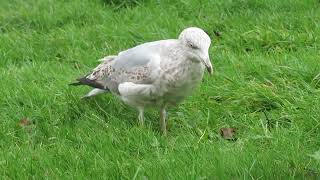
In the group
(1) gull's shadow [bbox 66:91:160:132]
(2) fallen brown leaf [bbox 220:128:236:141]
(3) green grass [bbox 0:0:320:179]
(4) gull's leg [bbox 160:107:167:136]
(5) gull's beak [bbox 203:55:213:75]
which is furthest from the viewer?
(1) gull's shadow [bbox 66:91:160:132]

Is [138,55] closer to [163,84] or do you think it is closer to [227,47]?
[163,84]

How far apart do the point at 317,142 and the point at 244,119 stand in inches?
27.4

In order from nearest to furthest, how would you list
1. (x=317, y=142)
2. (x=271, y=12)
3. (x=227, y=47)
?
1. (x=317, y=142)
2. (x=227, y=47)
3. (x=271, y=12)

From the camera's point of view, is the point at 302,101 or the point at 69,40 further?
the point at 69,40

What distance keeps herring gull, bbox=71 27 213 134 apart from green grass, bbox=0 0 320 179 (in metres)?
0.19

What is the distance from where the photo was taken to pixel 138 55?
4.47 meters

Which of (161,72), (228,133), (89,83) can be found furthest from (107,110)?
(228,133)

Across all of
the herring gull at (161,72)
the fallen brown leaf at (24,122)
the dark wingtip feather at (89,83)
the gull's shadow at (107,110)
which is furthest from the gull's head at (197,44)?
the fallen brown leaf at (24,122)

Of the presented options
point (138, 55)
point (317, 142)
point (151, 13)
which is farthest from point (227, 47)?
point (317, 142)

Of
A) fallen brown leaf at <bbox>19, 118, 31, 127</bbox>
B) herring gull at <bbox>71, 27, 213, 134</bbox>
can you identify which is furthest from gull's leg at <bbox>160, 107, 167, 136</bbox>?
fallen brown leaf at <bbox>19, 118, 31, 127</bbox>

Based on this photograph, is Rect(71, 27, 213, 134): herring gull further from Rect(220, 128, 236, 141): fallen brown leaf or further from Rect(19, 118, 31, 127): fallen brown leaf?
Rect(19, 118, 31, 127): fallen brown leaf

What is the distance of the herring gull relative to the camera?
4082mm

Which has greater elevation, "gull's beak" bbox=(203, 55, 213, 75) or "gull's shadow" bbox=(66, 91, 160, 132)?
"gull's beak" bbox=(203, 55, 213, 75)

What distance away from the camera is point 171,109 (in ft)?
15.9
